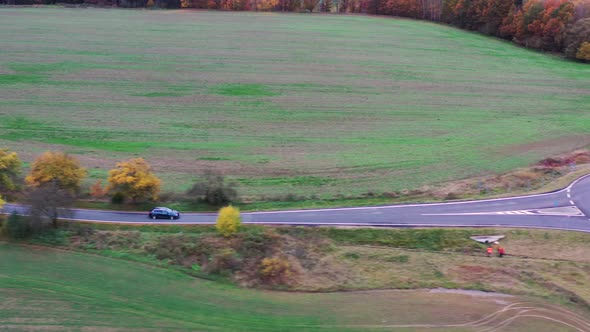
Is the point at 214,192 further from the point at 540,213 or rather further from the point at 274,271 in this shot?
the point at 540,213

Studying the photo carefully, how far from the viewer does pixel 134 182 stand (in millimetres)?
38906

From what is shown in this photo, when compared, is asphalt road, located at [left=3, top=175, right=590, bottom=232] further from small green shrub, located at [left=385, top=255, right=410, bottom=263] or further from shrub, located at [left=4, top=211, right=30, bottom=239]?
small green shrub, located at [left=385, top=255, right=410, bottom=263]

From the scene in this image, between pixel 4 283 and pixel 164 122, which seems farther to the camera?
pixel 164 122

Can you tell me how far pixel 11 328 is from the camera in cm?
2752

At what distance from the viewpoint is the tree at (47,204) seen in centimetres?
3588

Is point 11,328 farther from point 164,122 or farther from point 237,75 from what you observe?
point 237,75

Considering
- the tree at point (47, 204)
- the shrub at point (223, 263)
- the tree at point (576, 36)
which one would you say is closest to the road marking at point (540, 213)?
the shrub at point (223, 263)

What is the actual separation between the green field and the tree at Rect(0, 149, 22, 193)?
20.8 ft

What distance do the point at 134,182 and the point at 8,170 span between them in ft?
34.3

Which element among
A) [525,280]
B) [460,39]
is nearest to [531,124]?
[525,280]

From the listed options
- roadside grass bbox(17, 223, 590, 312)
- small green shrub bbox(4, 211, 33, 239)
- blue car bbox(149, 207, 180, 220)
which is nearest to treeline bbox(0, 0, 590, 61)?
roadside grass bbox(17, 223, 590, 312)

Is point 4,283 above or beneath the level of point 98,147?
beneath

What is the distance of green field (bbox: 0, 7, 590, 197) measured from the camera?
48.3 metres

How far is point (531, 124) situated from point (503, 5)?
52.7m
